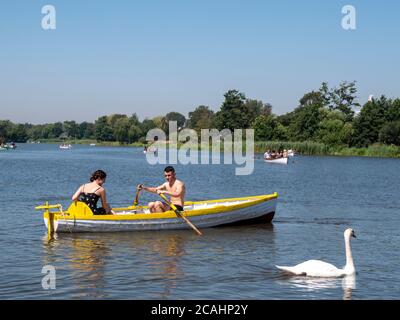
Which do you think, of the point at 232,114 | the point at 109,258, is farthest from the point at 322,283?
the point at 232,114

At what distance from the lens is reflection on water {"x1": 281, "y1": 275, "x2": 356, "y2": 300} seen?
1171 centimetres

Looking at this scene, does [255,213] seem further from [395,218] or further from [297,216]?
[395,218]

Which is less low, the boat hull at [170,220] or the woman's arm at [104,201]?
the woman's arm at [104,201]

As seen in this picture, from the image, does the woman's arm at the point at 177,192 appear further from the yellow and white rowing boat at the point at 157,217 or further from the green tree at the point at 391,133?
the green tree at the point at 391,133

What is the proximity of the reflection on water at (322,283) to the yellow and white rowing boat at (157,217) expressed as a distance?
246 inches

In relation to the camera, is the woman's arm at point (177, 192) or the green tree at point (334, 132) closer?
the woman's arm at point (177, 192)

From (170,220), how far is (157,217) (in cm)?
45

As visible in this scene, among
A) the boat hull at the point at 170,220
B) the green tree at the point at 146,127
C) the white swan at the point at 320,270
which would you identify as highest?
the green tree at the point at 146,127

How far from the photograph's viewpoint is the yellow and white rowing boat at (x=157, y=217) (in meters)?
16.8

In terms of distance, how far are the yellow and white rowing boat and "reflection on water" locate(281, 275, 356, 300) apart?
6.25 meters

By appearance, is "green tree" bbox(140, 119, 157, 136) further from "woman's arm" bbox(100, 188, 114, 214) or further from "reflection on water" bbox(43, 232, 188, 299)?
"reflection on water" bbox(43, 232, 188, 299)

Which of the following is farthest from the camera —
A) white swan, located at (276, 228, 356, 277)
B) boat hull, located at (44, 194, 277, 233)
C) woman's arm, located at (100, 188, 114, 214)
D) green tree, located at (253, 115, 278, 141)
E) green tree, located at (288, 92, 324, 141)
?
green tree, located at (253, 115, 278, 141)

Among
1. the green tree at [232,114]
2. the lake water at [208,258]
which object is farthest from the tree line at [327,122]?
the lake water at [208,258]

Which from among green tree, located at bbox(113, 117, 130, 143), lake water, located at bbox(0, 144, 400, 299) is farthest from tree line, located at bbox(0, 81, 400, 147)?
lake water, located at bbox(0, 144, 400, 299)
